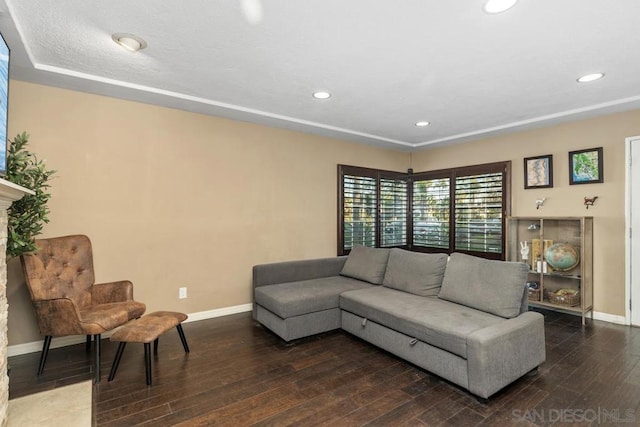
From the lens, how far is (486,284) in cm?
279

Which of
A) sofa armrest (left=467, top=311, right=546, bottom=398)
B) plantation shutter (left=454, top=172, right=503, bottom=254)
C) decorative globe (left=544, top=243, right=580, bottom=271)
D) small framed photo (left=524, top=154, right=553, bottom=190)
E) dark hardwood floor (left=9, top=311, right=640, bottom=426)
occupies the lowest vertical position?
dark hardwood floor (left=9, top=311, right=640, bottom=426)

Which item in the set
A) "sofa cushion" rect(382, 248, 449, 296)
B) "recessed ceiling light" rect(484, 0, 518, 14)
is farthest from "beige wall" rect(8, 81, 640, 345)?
"recessed ceiling light" rect(484, 0, 518, 14)

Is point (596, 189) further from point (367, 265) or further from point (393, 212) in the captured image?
point (367, 265)

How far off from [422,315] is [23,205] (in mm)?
3308

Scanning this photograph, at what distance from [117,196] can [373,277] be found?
9.78 feet

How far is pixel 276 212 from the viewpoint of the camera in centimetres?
446

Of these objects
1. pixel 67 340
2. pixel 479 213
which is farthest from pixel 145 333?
pixel 479 213

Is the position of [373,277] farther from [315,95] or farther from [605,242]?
[605,242]

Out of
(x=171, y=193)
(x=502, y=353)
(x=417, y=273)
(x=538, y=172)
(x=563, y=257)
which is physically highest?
(x=538, y=172)

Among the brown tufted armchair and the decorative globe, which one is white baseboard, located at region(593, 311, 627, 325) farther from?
the brown tufted armchair

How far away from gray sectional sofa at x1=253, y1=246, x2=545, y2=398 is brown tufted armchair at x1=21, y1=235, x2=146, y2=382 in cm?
138

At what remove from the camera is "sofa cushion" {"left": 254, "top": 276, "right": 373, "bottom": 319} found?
3236 millimetres

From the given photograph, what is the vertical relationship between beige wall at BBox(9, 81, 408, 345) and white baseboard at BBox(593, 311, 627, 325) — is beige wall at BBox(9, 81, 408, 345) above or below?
above

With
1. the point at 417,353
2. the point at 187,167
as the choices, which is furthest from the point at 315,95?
the point at 417,353
